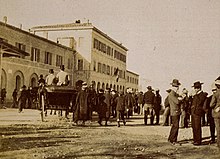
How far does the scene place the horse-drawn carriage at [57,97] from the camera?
8.11m

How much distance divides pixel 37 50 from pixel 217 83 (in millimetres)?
15895

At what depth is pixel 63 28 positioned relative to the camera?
84.5 ft

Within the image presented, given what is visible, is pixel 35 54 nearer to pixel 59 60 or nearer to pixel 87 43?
pixel 59 60

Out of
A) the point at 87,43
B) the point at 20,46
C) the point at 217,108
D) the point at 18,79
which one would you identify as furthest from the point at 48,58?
the point at 217,108

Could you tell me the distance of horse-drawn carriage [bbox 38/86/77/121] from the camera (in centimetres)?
811

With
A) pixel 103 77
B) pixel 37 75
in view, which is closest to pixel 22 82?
pixel 37 75

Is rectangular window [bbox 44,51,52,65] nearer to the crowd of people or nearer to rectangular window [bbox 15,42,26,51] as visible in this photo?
rectangular window [bbox 15,42,26,51]

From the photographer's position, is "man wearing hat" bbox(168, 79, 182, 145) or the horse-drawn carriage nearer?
"man wearing hat" bbox(168, 79, 182, 145)

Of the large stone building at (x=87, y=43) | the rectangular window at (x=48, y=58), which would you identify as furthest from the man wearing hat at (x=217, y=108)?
the large stone building at (x=87, y=43)

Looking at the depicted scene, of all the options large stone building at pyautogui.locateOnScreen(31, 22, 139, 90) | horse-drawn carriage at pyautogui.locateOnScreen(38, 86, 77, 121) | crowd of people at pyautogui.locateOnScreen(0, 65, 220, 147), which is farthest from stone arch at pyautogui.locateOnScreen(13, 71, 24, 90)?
horse-drawn carriage at pyautogui.locateOnScreen(38, 86, 77, 121)

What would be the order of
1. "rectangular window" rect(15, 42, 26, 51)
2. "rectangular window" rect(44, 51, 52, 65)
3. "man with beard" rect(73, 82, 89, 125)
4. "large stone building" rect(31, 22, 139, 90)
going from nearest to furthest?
"man with beard" rect(73, 82, 89, 125) → "rectangular window" rect(15, 42, 26, 51) → "rectangular window" rect(44, 51, 52, 65) → "large stone building" rect(31, 22, 139, 90)

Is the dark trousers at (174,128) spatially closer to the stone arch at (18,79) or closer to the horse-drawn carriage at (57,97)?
the horse-drawn carriage at (57,97)

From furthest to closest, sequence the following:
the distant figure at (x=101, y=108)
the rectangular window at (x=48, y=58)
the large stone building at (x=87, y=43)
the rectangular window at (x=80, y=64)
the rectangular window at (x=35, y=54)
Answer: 1. the rectangular window at (x=80, y=64)
2. the large stone building at (x=87, y=43)
3. the rectangular window at (x=48, y=58)
4. the rectangular window at (x=35, y=54)
5. the distant figure at (x=101, y=108)

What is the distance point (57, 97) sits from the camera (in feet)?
26.9
